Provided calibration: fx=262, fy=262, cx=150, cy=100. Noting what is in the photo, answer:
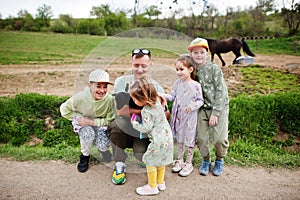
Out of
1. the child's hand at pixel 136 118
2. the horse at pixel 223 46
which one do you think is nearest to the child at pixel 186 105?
the child's hand at pixel 136 118

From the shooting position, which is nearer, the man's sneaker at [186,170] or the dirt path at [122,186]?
the dirt path at [122,186]

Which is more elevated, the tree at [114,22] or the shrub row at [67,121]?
the tree at [114,22]

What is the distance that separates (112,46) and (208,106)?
50.8 inches

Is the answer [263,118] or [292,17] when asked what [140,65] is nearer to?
[263,118]

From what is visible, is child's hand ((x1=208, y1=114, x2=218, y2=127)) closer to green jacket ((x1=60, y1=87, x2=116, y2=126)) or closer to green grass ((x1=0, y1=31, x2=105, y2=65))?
green jacket ((x1=60, y1=87, x2=116, y2=126))

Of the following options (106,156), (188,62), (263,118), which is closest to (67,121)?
(106,156)

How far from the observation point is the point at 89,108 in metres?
3.01

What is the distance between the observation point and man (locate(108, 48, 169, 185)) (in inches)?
110

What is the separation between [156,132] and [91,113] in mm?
884

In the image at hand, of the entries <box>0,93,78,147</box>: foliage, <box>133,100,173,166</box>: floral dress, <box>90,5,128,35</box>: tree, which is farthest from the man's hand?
<box>90,5,128,35</box>: tree

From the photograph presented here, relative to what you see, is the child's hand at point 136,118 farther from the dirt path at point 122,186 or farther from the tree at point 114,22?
the tree at point 114,22

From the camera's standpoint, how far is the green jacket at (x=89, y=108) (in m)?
2.99

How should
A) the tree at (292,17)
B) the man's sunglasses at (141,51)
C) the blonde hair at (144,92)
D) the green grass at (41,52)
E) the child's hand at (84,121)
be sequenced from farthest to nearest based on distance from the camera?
the tree at (292,17)
the green grass at (41,52)
the child's hand at (84,121)
the man's sunglasses at (141,51)
the blonde hair at (144,92)

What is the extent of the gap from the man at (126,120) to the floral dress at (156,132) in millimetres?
171
